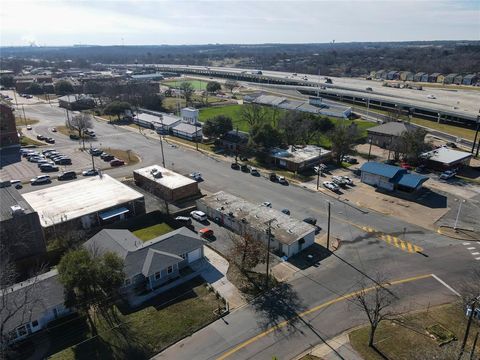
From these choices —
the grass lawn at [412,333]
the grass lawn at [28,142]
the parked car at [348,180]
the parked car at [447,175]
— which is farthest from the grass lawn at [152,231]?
the grass lawn at [28,142]

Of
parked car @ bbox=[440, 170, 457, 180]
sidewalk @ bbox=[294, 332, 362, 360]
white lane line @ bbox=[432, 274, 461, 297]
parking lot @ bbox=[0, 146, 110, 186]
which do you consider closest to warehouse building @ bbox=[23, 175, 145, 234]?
parking lot @ bbox=[0, 146, 110, 186]

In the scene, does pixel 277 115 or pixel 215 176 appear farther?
pixel 277 115

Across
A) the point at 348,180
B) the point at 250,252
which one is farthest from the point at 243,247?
the point at 348,180

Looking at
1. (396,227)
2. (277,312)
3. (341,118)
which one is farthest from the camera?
(341,118)

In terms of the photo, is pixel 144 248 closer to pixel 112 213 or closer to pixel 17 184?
pixel 112 213

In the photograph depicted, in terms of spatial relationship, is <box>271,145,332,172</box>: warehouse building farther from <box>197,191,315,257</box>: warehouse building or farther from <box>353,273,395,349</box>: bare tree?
<box>353,273,395,349</box>: bare tree

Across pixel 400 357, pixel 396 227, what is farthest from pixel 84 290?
pixel 396 227

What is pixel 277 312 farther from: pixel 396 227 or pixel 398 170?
pixel 398 170
